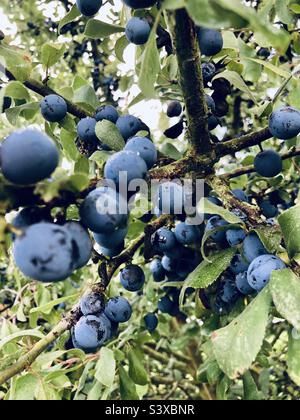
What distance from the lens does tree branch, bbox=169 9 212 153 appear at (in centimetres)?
95

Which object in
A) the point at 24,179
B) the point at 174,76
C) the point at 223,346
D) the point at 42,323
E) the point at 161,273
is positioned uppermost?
the point at 24,179

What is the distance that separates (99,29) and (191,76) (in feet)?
1.43

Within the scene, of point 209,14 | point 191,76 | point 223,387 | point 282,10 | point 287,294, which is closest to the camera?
point 209,14

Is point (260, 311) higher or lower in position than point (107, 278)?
higher

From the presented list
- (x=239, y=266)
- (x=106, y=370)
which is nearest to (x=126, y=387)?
(x=106, y=370)

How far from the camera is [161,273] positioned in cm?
178

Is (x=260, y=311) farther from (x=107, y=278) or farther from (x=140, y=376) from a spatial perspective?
(x=140, y=376)

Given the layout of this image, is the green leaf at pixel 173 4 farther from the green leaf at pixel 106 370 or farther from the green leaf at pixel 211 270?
the green leaf at pixel 106 370

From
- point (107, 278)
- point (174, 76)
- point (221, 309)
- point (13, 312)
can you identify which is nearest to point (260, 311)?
point (107, 278)

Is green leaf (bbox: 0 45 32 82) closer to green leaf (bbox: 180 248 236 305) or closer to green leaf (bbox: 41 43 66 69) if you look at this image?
green leaf (bbox: 41 43 66 69)

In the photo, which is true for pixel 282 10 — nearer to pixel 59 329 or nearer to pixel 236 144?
pixel 236 144

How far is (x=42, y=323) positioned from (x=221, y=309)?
1251 millimetres

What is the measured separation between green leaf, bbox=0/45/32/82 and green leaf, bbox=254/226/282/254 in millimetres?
715

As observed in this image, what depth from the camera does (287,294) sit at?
0.95 m
